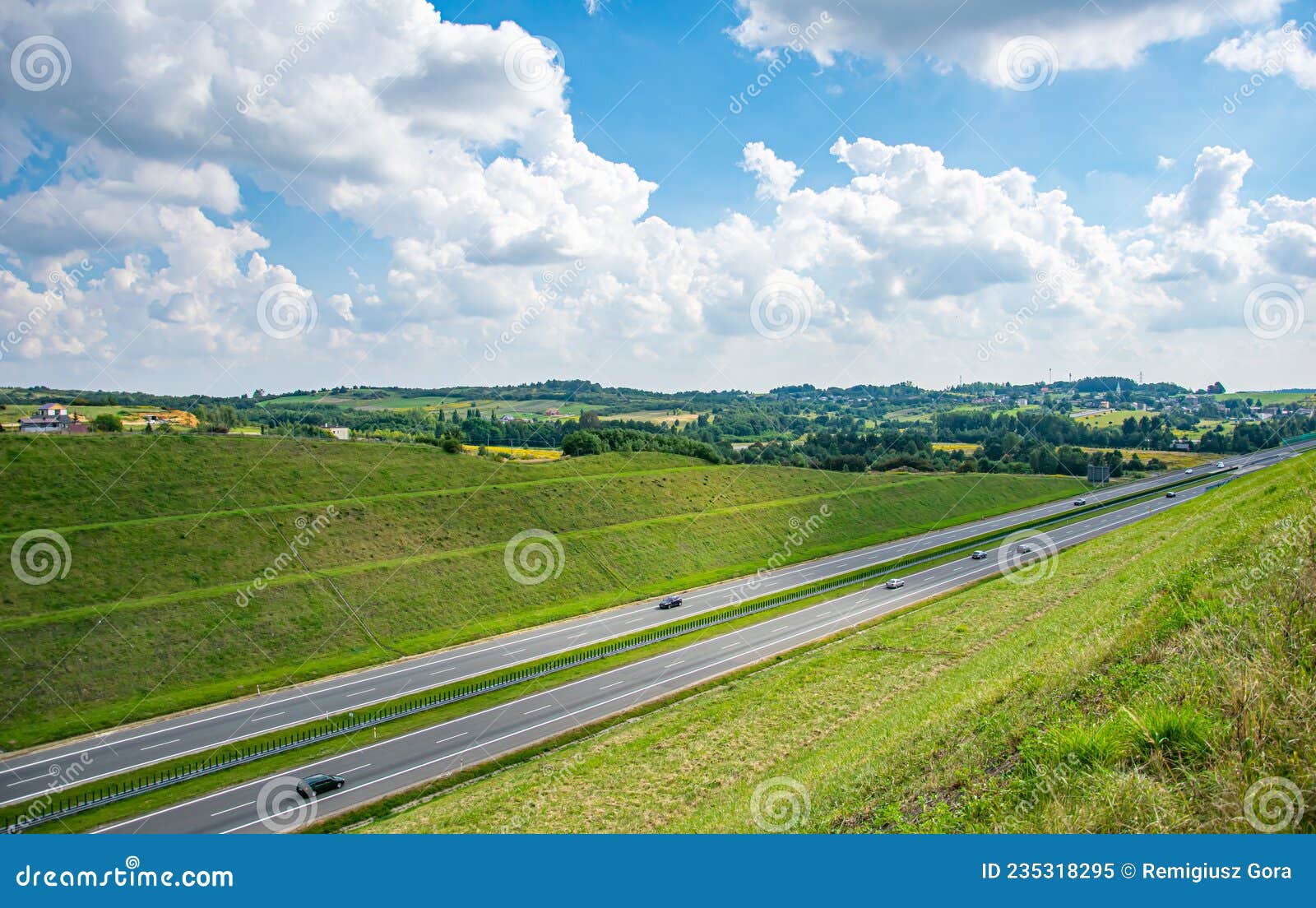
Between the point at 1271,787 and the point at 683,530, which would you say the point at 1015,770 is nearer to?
the point at 1271,787

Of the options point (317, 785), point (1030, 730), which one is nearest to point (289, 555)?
point (317, 785)

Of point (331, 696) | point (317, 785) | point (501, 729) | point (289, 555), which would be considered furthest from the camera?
point (289, 555)

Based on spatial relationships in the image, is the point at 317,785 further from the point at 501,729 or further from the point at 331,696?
the point at 331,696

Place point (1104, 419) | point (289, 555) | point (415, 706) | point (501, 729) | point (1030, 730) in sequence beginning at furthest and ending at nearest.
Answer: point (1104, 419) < point (289, 555) < point (415, 706) < point (501, 729) < point (1030, 730)

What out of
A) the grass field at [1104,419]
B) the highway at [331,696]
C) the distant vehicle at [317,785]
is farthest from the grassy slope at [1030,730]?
the grass field at [1104,419]

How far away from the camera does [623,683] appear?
3631cm

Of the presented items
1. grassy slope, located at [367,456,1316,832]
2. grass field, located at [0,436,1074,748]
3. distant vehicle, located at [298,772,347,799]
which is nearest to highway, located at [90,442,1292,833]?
distant vehicle, located at [298,772,347,799]

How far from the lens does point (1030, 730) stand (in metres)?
11.1

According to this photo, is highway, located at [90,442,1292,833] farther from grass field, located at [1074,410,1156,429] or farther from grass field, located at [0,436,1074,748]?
grass field, located at [1074,410,1156,429]

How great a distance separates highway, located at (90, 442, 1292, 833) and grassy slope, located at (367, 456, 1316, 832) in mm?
3396

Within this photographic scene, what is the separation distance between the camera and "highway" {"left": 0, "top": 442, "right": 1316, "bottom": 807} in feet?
95.8

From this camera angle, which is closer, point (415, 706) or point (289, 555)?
point (415, 706)

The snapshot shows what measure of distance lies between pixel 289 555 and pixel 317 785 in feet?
86.4

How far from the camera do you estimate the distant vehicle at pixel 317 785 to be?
25530 mm
